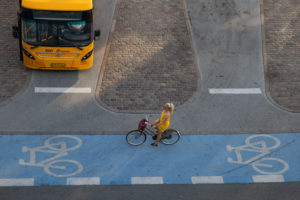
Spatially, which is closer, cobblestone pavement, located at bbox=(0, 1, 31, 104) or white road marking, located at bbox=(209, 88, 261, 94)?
cobblestone pavement, located at bbox=(0, 1, 31, 104)

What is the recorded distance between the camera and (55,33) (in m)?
13.6

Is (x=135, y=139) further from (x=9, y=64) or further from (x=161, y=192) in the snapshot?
(x=9, y=64)

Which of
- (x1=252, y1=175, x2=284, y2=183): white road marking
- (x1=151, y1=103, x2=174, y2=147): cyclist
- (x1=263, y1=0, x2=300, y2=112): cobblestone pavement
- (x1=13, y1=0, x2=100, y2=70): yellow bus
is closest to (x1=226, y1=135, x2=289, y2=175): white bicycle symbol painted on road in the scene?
(x1=252, y1=175, x2=284, y2=183): white road marking

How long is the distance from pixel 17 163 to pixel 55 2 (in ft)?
18.2

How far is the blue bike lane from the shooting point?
11.6m

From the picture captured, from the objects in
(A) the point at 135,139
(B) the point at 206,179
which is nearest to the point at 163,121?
(A) the point at 135,139

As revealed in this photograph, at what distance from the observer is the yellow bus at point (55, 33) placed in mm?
13234

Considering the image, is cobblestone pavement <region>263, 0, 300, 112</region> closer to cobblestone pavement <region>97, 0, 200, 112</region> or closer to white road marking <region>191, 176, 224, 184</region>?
cobblestone pavement <region>97, 0, 200, 112</region>

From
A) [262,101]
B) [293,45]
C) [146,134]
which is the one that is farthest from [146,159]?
[293,45]

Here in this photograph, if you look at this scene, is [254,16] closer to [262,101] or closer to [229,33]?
[229,33]

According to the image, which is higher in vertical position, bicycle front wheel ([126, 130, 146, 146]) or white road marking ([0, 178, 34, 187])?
bicycle front wheel ([126, 130, 146, 146])

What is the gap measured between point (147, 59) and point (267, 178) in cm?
655

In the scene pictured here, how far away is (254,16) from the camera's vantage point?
17.4 meters

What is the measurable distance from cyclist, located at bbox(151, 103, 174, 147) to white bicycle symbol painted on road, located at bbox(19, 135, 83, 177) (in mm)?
2576
